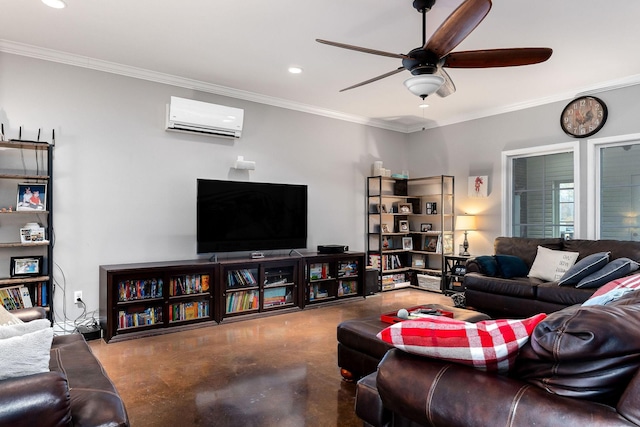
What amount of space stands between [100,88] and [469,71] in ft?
12.2

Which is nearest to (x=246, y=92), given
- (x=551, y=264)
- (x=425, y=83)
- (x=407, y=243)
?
(x=425, y=83)

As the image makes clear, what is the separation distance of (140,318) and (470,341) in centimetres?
347

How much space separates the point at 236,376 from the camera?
9.11 ft

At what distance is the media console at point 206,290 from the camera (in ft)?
12.1

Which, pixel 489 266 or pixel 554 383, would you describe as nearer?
pixel 554 383

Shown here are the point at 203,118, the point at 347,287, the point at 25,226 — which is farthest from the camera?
the point at 347,287

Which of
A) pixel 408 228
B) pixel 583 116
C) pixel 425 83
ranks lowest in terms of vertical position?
pixel 408 228

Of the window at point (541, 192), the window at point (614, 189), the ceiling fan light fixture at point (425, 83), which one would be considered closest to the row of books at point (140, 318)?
the ceiling fan light fixture at point (425, 83)

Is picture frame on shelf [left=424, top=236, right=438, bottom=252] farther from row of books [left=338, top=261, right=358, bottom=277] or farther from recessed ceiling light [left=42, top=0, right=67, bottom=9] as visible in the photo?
recessed ceiling light [left=42, top=0, right=67, bottom=9]

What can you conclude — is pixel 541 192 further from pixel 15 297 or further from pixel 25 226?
pixel 15 297

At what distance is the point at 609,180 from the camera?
4578 mm

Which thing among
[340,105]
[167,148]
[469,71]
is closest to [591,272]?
[469,71]

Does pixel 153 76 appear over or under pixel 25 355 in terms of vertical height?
over

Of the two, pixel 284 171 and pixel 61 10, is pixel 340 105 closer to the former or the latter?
pixel 284 171
